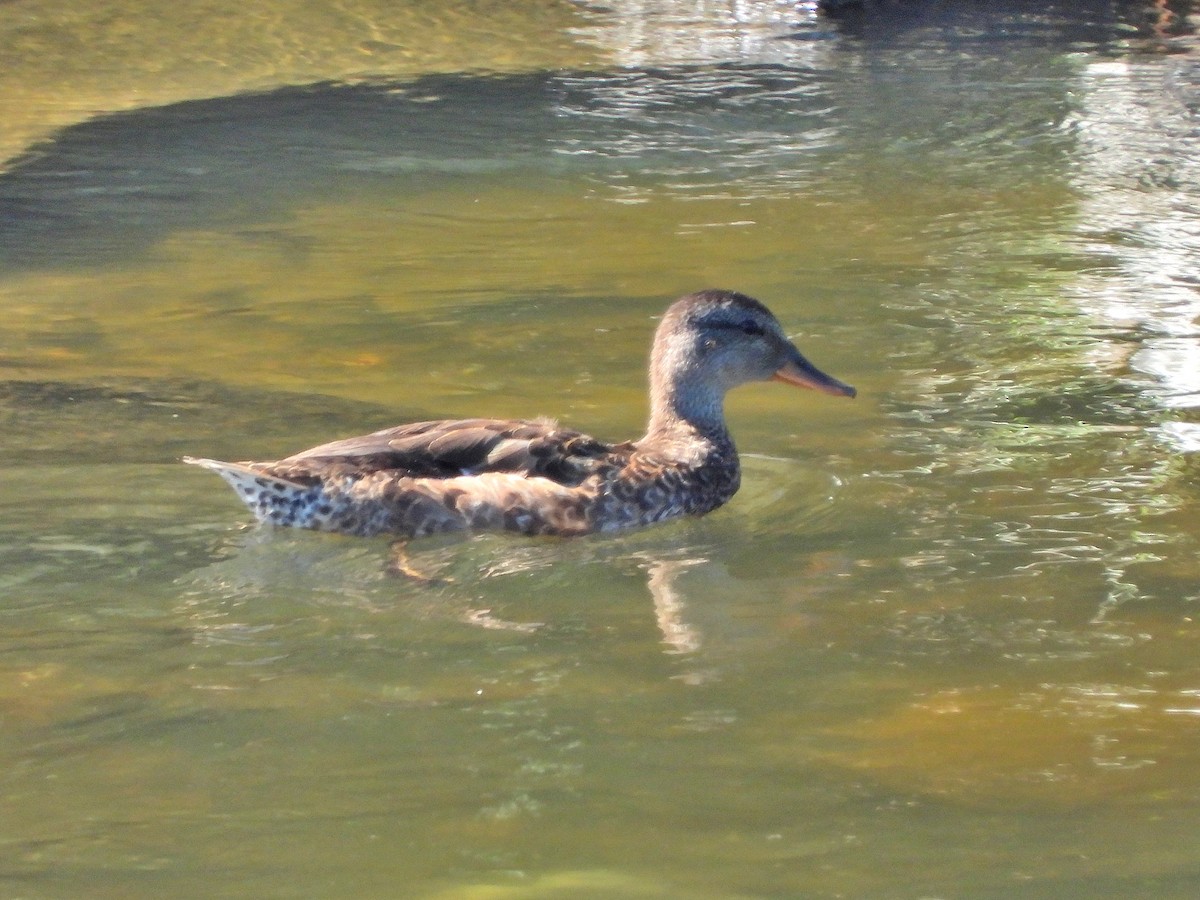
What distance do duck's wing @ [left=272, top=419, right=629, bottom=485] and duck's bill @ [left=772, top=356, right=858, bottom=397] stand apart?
1.20m

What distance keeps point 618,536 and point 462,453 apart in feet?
2.18

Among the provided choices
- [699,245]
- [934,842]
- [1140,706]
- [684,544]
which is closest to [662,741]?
[934,842]

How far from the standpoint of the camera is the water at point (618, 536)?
13.6 ft

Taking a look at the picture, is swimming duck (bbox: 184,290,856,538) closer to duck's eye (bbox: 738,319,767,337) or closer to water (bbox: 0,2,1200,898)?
water (bbox: 0,2,1200,898)

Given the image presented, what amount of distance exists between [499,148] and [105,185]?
302 cm

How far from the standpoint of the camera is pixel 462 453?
273 inches

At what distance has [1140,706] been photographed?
481cm

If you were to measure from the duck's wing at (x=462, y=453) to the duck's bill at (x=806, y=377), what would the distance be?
47.1 inches

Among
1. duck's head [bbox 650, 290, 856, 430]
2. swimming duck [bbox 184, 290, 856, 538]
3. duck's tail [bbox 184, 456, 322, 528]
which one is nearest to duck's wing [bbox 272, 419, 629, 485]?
swimming duck [bbox 184, 290, 856, 538]

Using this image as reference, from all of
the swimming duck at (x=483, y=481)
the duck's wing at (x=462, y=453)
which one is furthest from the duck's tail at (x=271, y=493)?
the duck's wing at (x=462, y=453)

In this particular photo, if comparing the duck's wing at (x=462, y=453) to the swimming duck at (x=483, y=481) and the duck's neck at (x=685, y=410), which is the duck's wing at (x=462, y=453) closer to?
the swimming duck at (x=483, y=481)

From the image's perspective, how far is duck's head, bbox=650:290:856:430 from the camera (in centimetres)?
767

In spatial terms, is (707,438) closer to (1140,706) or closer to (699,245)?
(1140,706)

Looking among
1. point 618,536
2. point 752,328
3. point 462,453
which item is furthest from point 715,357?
point 462,453
